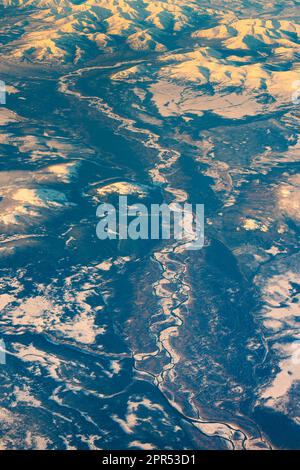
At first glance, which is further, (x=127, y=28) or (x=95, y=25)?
(x=95, y=25)

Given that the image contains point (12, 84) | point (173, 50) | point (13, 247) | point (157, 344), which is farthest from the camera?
point (173, 50)

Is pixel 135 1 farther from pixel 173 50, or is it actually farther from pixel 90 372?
pixel 90 372

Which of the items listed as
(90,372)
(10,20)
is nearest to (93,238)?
(90,372)

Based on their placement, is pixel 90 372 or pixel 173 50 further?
pixel 173 50

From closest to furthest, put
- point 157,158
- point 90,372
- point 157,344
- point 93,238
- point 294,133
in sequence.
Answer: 1. point 90,372
2. point 157,344
3. point 93,238
4. point 157,158
5. point 294,133

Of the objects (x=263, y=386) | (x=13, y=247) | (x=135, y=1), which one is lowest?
(x=263, y=386)

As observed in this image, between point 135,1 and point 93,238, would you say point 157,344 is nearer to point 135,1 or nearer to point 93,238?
point 93,238

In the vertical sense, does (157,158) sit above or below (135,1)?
below

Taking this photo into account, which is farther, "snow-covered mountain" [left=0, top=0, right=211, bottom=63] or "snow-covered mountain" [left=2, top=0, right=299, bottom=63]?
Result: "snow-covered mountain" [left=2, top=0, right=299, bottom=63]

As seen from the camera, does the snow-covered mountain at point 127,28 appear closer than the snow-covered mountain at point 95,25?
No
